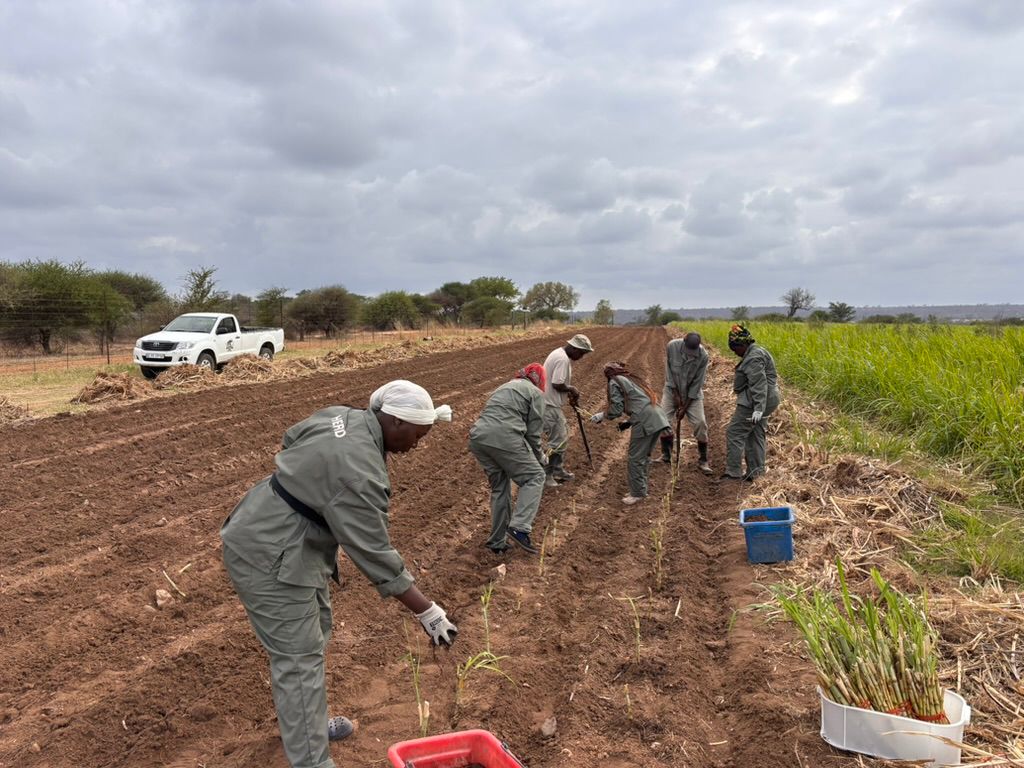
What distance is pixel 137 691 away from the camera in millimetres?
3709

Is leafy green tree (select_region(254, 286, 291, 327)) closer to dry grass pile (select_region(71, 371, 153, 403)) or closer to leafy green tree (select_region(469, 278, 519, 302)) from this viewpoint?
dry grass pile (select_region(71, 371, 153, 403))

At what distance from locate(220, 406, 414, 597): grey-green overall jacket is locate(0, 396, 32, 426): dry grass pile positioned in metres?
10.5

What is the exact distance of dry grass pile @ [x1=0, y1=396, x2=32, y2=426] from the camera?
10820 millimetres

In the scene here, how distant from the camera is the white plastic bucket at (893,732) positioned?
269cm

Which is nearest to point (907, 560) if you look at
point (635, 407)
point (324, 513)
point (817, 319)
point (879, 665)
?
point (879, 665)

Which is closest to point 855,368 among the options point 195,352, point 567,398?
point 567,398

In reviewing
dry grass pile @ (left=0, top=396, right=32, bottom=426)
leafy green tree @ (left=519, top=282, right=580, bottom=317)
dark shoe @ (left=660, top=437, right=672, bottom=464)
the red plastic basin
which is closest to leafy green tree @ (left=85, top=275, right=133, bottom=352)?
dry grass pile @ (left=0, top=396, right=32, bottom=426)

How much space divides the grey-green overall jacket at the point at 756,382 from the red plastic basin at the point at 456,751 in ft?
18.0

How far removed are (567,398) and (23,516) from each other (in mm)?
5940

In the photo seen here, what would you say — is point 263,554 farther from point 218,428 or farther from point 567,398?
point 218,428

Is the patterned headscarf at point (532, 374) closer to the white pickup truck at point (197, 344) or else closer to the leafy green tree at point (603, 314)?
the white pickup truck at point (197, 344)

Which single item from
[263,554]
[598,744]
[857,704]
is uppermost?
[263,554]

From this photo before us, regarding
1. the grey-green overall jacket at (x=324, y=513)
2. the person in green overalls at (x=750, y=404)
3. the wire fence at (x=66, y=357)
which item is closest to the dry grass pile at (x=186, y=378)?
the wire fence at (x=66, y=357)

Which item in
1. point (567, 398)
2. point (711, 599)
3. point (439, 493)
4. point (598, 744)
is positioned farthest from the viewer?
point (567, 398)
